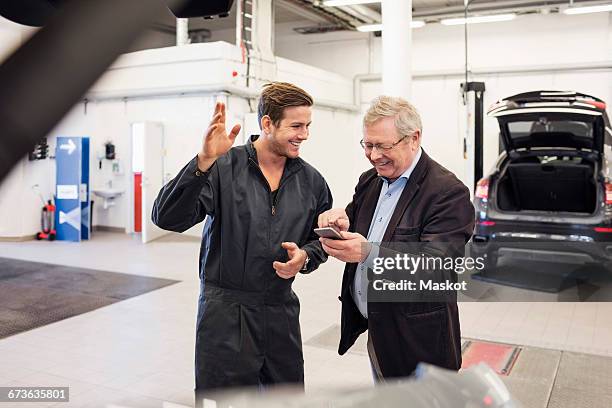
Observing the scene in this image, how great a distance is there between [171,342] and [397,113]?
121 inches

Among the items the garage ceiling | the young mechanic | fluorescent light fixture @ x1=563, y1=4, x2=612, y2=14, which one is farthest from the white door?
fluorescent light fixture @ x1=563, y1=4, x2=612, y2=14

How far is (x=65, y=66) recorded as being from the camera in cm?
48

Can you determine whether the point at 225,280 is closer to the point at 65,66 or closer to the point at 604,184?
the point at 65,66

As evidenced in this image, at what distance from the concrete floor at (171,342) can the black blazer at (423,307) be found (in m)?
0.67

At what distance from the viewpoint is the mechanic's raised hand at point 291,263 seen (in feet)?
6.75

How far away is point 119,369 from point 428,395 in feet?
11.6

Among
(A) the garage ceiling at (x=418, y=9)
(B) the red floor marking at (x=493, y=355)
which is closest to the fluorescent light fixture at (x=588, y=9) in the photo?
(A) the garage ceiling at (x=418, y=9)

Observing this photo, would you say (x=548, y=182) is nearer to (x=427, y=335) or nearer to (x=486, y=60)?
(x=427, y=335)

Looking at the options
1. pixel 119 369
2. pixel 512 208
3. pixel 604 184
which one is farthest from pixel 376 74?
pixel 119 369

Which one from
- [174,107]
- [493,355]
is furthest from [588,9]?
[493,355]

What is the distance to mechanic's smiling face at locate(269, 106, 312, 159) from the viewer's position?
2.14 m

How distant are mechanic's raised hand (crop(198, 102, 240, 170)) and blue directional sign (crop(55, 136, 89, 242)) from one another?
856 centimetres

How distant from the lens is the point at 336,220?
211 centimetres

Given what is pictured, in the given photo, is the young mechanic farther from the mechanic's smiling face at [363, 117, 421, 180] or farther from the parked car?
the parked car
